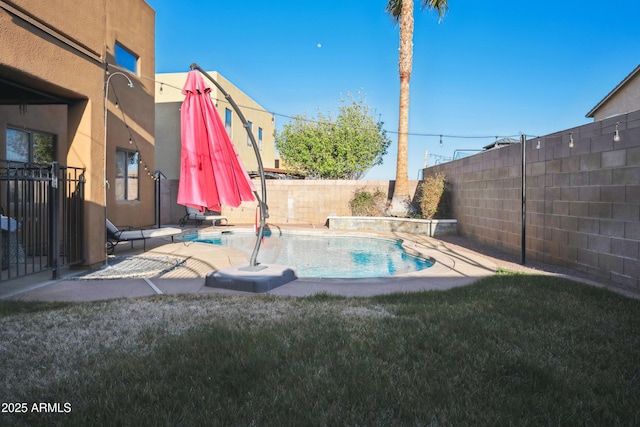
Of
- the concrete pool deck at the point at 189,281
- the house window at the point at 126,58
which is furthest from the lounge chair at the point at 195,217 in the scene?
the concrete pool deck at the point at 189,281

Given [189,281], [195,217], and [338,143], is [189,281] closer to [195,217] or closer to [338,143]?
[195,217]

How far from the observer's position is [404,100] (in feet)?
51.8

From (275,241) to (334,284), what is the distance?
25.1 ft

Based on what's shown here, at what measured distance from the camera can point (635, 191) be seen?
18.3 feet

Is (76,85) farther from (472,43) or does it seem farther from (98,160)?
(472,43)

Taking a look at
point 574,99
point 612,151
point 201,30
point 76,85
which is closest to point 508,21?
point 574,99

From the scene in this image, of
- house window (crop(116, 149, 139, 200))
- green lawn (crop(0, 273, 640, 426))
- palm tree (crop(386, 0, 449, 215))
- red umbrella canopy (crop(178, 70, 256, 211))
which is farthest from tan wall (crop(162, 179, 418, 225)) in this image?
green lawn (crop(0, 273, 640, 426))

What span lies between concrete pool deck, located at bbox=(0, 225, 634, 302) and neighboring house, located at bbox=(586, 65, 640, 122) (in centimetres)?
1432

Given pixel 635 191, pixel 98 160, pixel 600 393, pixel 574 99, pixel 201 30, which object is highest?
pixel 201 30

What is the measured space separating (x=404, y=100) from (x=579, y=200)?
32.9ft

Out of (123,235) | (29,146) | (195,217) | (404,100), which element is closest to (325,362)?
(123,235)

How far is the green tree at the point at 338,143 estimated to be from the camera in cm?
2473

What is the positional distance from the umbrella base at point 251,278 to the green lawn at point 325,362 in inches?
28.9

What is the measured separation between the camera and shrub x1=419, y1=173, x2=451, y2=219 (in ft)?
46.5
